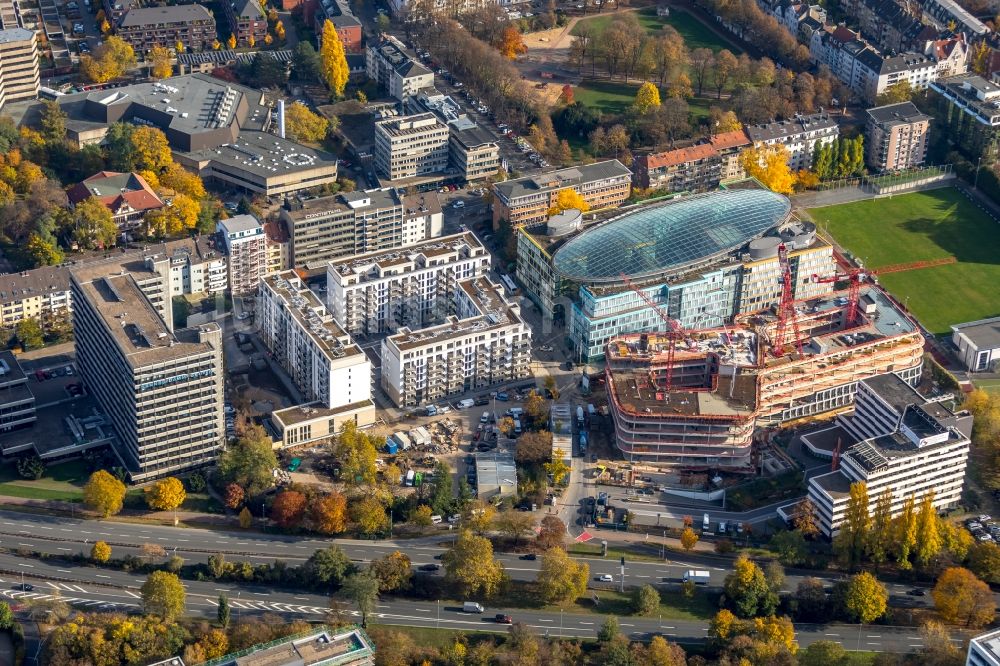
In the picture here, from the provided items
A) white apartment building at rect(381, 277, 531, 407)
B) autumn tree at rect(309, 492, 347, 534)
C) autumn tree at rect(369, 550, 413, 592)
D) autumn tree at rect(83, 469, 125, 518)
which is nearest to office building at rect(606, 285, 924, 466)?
white apartment building at rect(381, 277, 531, 407)

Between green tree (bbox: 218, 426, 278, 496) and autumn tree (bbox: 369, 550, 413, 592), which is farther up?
green tree (bbox: 218, 426, 278, 496)

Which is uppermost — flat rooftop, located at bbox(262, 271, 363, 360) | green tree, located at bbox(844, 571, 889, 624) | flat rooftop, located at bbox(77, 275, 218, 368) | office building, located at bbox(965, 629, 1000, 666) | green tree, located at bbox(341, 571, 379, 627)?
flat rooftop, located at bbox(77, 275, 218, 368)

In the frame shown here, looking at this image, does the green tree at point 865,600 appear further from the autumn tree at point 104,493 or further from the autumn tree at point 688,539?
the autumn tree at point 104,493

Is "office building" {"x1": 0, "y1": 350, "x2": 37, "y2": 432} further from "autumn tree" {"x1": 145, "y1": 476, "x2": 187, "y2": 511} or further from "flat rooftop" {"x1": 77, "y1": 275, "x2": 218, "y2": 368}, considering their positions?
"autumn tree" {"x1": 145, "y1": 476, "x2": 187, "y2": 511}

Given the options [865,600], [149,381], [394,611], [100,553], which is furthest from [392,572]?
[865,600]

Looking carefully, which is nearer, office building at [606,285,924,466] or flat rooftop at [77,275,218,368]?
flat rooftop at [77,275,218,368]

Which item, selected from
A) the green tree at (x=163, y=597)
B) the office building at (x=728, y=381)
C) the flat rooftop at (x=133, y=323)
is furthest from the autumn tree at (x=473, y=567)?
the flat rooftop at (x=133, y=323)
